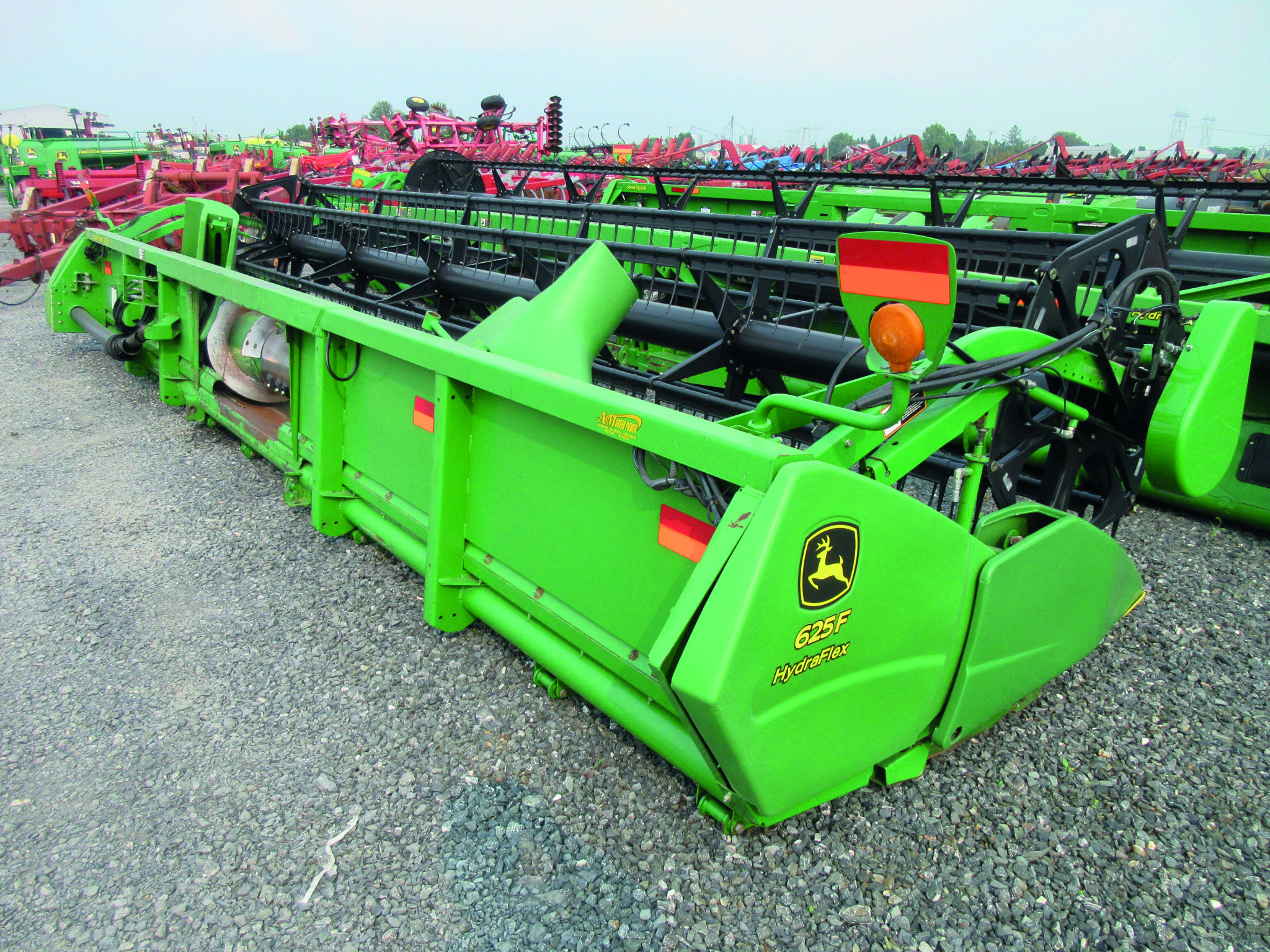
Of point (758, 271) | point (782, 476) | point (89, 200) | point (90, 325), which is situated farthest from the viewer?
point (89, 200)

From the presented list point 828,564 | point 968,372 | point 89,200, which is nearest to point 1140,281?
point 968,372

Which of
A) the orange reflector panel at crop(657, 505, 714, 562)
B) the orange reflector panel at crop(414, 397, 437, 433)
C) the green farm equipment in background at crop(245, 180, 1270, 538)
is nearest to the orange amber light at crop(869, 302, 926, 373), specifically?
the green farm equipment in background at crop(245, 180, 1270, 538)

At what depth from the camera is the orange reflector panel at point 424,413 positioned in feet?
8.75

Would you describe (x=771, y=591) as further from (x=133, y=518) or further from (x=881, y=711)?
(x=133, y=518)

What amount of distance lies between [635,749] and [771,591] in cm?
93

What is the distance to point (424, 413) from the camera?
2.69 meters

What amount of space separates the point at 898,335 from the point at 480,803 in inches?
58.9

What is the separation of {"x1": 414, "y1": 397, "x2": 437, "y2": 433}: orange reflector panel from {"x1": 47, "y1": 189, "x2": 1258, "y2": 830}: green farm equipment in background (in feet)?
0.04

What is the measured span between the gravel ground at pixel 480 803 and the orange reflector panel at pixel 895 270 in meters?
1.29

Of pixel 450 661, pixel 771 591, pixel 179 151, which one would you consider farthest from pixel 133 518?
pixel 179 151

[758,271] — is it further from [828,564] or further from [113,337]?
[113,337]

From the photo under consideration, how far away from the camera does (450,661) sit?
254 centimetres

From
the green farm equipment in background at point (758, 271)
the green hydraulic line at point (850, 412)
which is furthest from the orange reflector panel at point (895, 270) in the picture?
the green farm equipment in background at point (758, 271)

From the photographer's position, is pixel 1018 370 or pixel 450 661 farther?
pixel 450 661
